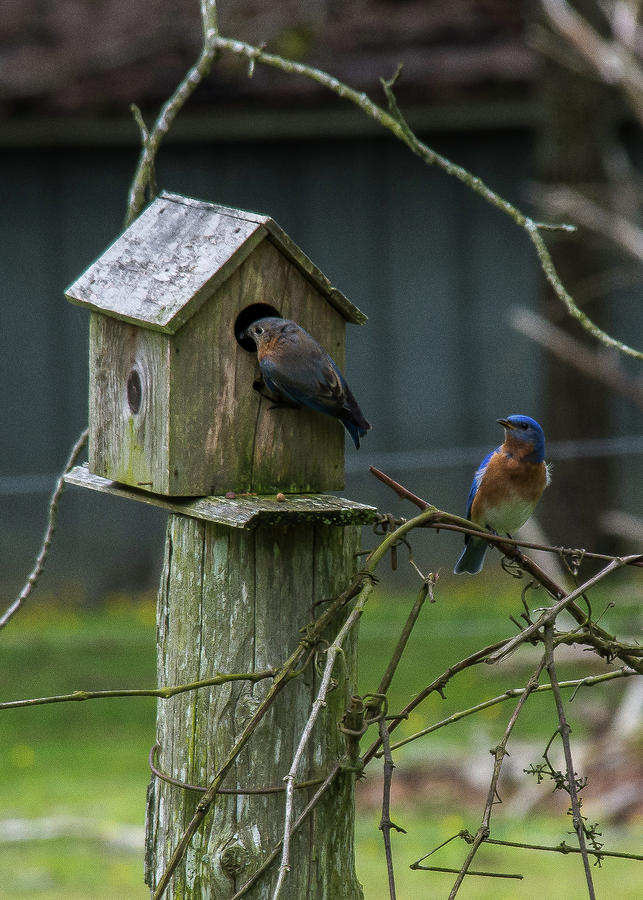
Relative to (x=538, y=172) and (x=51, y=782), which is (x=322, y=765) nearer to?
(x=51, y=782)

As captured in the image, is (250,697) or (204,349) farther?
(204,349)

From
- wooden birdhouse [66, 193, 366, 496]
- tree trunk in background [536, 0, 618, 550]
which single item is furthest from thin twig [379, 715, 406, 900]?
tree trunk in background [536, 0, 618, 550]

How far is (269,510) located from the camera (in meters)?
2.27

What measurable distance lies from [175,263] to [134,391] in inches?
11.8

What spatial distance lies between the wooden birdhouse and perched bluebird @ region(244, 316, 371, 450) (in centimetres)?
8

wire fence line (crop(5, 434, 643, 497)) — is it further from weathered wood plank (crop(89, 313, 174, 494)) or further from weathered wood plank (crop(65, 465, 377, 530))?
weathered wood plank (crop(65, 465, 377, 530))

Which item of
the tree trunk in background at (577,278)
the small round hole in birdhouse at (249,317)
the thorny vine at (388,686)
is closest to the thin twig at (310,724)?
the thorny vine at (388,686)

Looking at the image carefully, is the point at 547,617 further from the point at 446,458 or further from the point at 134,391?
the point at 446,458

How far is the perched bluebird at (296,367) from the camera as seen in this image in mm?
2459

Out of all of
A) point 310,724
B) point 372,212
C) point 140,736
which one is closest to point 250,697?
point 310,724

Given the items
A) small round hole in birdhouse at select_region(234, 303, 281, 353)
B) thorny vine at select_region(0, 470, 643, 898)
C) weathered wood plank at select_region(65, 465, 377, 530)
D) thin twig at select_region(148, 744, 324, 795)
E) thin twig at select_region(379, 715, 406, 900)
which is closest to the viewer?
thin twig at select_region(379, 715, 406, 900)

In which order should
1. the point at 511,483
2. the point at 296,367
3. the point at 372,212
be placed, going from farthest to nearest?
the point at 372,212 < the point at 511,483 < the point at 296,367

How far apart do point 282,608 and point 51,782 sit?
4.15 m

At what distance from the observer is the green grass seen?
5305mm
